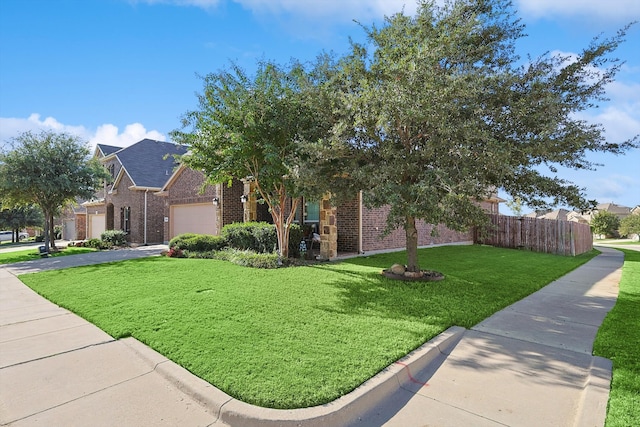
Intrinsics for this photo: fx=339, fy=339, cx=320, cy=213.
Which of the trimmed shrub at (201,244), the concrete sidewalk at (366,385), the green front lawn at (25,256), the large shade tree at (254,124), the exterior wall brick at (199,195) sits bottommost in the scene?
the green front lawn at (25,256)

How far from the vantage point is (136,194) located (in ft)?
69.8

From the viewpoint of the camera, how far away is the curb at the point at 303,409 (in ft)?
9.14

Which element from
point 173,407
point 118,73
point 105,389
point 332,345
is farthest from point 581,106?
point 118,73

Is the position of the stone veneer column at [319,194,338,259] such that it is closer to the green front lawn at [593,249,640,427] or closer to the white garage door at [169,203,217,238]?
the white garage door at [169,203,217,238]

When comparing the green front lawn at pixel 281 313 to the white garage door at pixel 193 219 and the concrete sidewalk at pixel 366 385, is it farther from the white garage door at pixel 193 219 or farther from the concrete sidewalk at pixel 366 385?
the white garage door at pixel 193 219

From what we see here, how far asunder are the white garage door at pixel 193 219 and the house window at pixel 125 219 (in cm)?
433

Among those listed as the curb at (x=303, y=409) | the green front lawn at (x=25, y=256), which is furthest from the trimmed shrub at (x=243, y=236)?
the green front lawn at (x=25, y=256)

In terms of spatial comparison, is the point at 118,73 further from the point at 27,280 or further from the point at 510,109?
the point at 510,109

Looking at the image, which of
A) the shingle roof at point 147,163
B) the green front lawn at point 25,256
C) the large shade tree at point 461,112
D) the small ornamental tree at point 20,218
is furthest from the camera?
the small ornamental tree at point 20,218

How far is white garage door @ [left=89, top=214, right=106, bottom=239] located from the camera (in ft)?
83.5

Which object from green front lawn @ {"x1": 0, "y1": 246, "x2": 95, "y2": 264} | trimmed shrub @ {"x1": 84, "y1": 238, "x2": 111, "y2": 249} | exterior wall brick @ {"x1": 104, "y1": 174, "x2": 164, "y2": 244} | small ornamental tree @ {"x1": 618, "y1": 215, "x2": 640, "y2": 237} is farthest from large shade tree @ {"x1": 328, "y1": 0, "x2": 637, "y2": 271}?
small ornamental tree @ {"x1": 618, "y1": 215, "x2": 640, "y2": 237}

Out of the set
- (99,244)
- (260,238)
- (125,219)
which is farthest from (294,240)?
(125,219)

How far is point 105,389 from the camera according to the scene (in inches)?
130

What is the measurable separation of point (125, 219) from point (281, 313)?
20946 millimetres
